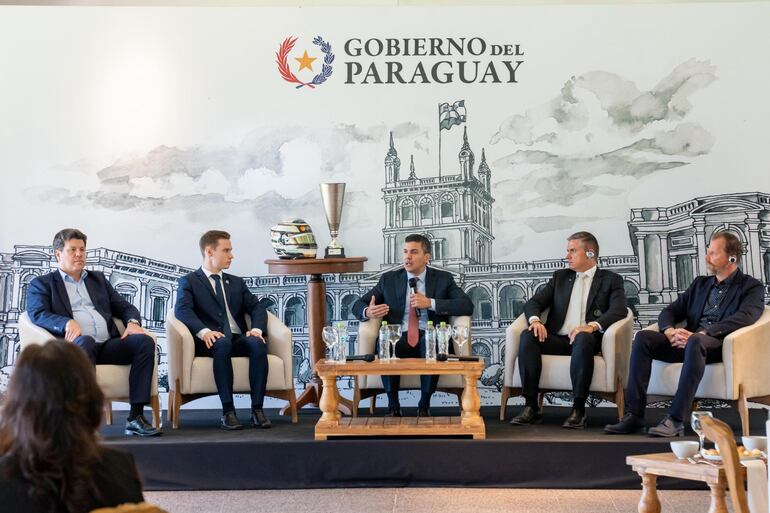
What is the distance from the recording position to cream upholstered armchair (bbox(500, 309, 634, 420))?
536cm

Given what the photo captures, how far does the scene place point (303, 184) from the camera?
257 inches

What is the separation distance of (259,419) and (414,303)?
1.14 metres

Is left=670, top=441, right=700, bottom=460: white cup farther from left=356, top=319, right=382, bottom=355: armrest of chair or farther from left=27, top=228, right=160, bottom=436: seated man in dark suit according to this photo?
left=27, top=228, right=160, bottom=436: seated man in dark suit

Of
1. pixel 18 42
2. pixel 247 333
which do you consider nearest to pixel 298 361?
pixel 247 333

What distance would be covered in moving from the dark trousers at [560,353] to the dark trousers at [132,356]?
211 centimetres

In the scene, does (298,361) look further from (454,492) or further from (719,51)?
(719,51)

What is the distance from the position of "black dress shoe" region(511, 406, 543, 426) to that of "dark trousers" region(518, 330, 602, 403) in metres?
0.06

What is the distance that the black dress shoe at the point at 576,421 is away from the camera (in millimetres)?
5254

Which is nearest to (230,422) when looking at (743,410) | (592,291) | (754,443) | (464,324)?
(464,324)

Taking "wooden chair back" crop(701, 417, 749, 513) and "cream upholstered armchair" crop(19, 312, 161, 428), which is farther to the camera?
"cream upholstered armchair" crop(19, 312, 161, 428)

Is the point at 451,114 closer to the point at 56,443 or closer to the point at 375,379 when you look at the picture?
the point at 375,379

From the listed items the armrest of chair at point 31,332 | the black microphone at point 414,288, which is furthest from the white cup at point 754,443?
the armrest of chair at point 31,332

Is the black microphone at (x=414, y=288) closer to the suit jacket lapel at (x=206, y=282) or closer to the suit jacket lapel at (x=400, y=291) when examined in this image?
the suit jacket lapel at (x=400, y=291)

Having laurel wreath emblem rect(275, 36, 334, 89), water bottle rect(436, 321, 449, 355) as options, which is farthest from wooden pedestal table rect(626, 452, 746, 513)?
laurel wreath emblem rect(275, 36, 334, 89)
